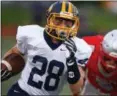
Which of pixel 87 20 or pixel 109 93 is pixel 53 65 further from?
pixel 87 20

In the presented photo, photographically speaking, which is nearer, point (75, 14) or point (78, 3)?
point (75, 14)

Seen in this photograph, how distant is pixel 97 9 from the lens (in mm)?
11617

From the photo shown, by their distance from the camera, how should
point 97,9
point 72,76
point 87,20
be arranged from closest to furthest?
point 72,76 → point 87,20 → point 97,9

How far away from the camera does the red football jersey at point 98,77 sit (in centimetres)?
384

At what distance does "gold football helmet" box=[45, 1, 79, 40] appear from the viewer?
385 centimetres

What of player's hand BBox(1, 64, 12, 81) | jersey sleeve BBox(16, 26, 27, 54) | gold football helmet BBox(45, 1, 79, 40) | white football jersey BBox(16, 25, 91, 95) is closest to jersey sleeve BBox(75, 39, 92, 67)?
white football jersey BBox(16, 25, 91, 95)

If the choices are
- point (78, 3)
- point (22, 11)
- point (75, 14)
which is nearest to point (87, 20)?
point (78, 3)

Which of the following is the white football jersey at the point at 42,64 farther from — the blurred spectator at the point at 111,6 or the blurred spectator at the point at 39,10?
the blurred spectator at the point at 111,6

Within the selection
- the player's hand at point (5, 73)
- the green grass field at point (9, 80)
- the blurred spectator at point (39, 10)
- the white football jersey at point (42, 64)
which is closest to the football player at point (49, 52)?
the white football jersey at point (42, 64)

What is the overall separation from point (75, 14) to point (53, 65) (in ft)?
1.16

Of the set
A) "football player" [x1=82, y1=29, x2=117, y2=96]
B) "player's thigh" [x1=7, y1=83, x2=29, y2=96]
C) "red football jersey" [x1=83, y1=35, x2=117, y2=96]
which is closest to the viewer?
"football player" [x1=82, y1=29, x2=117, y2=96]

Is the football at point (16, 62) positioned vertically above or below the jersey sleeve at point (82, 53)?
below

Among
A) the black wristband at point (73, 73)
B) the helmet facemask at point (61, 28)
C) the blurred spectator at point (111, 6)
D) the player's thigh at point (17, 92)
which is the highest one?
the helmet facemask at point (61, 28)

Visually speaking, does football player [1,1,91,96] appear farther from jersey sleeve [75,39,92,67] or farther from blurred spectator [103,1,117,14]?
blurred spectator [103,1,117,14]
